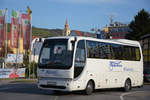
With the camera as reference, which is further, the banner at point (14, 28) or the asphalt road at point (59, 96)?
the banner at point (14, 28)

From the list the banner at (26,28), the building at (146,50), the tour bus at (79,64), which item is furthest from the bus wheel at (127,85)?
the building at (146,50)

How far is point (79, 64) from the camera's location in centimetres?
1605

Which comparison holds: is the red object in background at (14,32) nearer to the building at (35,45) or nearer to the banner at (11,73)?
the building at (35,45)

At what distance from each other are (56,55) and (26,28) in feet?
75.4

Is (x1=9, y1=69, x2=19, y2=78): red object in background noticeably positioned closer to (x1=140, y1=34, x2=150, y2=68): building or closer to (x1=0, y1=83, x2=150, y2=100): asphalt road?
(x1=0, y1=83, x2=150, y2=100): asphalt road

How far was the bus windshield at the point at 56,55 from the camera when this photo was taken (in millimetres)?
15594

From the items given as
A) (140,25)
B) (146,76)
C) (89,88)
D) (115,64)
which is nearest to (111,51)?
(115,64)

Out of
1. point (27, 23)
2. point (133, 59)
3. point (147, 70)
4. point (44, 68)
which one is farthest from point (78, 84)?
point (27, 23)

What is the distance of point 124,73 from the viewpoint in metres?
20.5

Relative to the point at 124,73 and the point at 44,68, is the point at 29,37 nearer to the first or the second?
the point at 124,73

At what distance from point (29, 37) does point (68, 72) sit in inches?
945

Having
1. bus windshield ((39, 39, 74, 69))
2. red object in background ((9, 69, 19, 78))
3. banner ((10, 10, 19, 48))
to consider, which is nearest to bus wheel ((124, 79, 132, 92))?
bus windshield ((39, 39, 74, 69))

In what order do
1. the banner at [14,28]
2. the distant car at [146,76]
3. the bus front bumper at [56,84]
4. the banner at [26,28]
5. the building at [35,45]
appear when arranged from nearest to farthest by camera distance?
the bus front bumper at [56,84]
the building at [35,45]
the distant car at [146,76]
the banner at [26,28]
the banner at [14,28]

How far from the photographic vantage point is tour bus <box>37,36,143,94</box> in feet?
51.0
